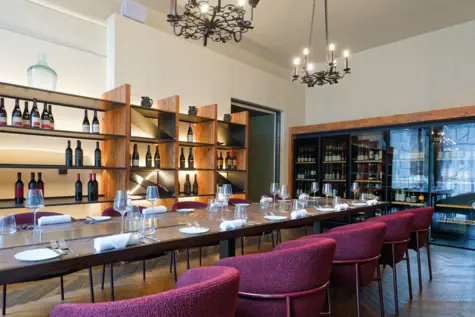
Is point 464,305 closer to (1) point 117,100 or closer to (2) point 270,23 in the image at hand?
(1) point 117,100

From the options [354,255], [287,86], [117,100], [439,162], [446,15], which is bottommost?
[354,255]

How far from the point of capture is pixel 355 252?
1901mm

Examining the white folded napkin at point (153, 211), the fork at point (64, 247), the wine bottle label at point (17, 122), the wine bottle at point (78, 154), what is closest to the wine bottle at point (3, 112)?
the wine bottle label at point (17, 122)

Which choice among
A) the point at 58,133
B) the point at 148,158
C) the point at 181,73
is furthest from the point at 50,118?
the point at 181,73

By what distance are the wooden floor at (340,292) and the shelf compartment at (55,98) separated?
69.6 inches

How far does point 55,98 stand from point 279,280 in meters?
2.93

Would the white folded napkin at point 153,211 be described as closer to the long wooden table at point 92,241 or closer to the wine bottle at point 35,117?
the long wooden table at point 92,241

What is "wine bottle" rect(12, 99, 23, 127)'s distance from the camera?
9.45 feet

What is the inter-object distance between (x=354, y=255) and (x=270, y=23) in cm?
435

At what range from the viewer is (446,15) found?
4848 mm

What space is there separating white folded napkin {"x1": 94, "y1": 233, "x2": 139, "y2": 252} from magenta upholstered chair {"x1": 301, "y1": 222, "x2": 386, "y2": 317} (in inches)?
41.1

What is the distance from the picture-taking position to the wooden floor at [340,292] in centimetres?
247

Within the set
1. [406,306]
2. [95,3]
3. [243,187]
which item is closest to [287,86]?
[243,187]

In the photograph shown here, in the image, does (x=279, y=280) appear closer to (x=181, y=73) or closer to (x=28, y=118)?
(x=28, y=118)
